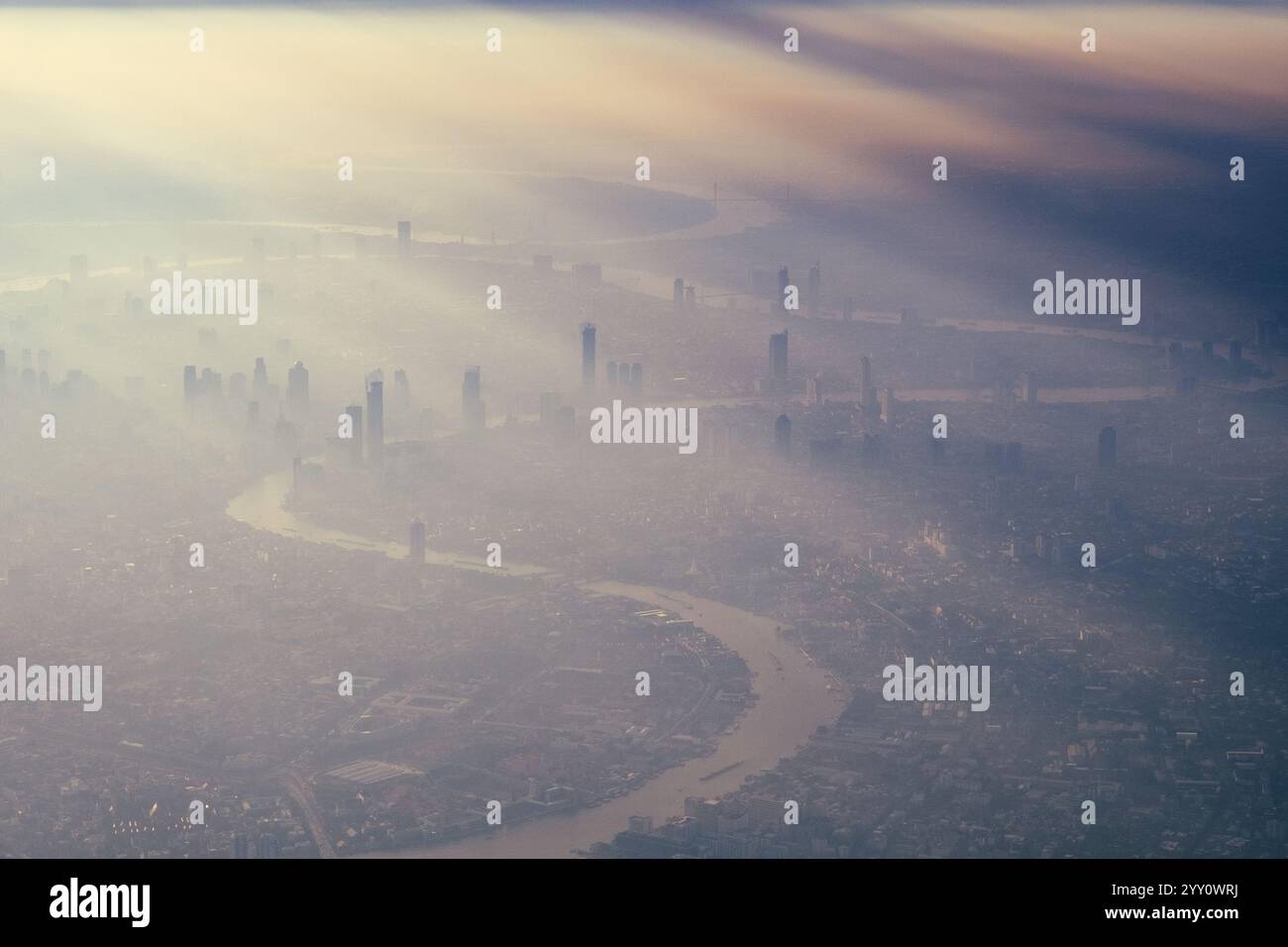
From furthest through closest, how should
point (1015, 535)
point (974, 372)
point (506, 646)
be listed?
point (974, 372) → point (1015, 535) → point (506, 646)

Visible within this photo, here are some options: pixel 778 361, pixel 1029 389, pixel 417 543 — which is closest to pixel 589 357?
pixel 778 361

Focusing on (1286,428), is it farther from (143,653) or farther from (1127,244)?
(143,653)

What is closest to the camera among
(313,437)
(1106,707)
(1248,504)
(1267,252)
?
(1106,707)

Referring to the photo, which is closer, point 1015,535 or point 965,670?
point 965,670

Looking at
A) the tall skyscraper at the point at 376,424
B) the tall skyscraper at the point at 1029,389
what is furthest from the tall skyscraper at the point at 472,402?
the tall skyscraper at the point at 1029,389

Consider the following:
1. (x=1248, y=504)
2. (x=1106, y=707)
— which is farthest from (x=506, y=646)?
(x=1248, y=504)

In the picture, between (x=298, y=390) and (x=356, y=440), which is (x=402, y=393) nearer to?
(x=298, y=390)
